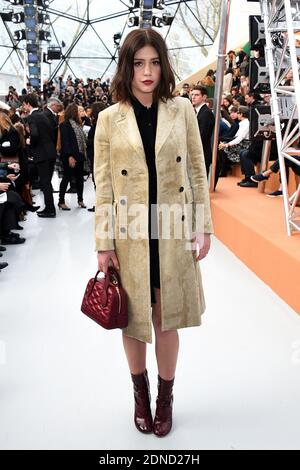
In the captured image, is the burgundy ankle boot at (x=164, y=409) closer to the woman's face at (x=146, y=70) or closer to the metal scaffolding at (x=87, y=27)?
the woman's face at (x=146, y=70)

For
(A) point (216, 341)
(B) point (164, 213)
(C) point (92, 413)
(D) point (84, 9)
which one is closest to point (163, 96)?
(B) point (164, 213)

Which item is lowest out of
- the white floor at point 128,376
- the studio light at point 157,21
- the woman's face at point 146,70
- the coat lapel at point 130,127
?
the white floor at point 128,376

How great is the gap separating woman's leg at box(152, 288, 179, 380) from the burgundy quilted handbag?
15 centimetres

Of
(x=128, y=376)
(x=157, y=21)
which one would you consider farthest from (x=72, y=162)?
(x=157, y=21)

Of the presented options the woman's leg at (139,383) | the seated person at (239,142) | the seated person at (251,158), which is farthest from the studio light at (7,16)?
the woman's leg at (139,383)

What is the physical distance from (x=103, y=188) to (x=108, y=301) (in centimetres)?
45

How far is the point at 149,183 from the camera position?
1.84m

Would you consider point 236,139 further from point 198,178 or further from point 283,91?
point 198,178

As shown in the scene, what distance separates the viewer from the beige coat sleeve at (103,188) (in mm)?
1831

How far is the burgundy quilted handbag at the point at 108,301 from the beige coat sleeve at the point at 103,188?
0.13 metres

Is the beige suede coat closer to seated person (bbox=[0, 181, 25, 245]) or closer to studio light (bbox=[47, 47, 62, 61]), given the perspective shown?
seated person (bbox=[0, 181, 25, 245])

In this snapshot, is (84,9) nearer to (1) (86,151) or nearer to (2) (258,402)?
(1) (86,151)

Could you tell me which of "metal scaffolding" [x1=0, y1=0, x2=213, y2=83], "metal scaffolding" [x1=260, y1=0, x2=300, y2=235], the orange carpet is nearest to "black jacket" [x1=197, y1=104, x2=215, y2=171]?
the orange carpet

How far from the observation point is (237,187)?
6.73 meters
